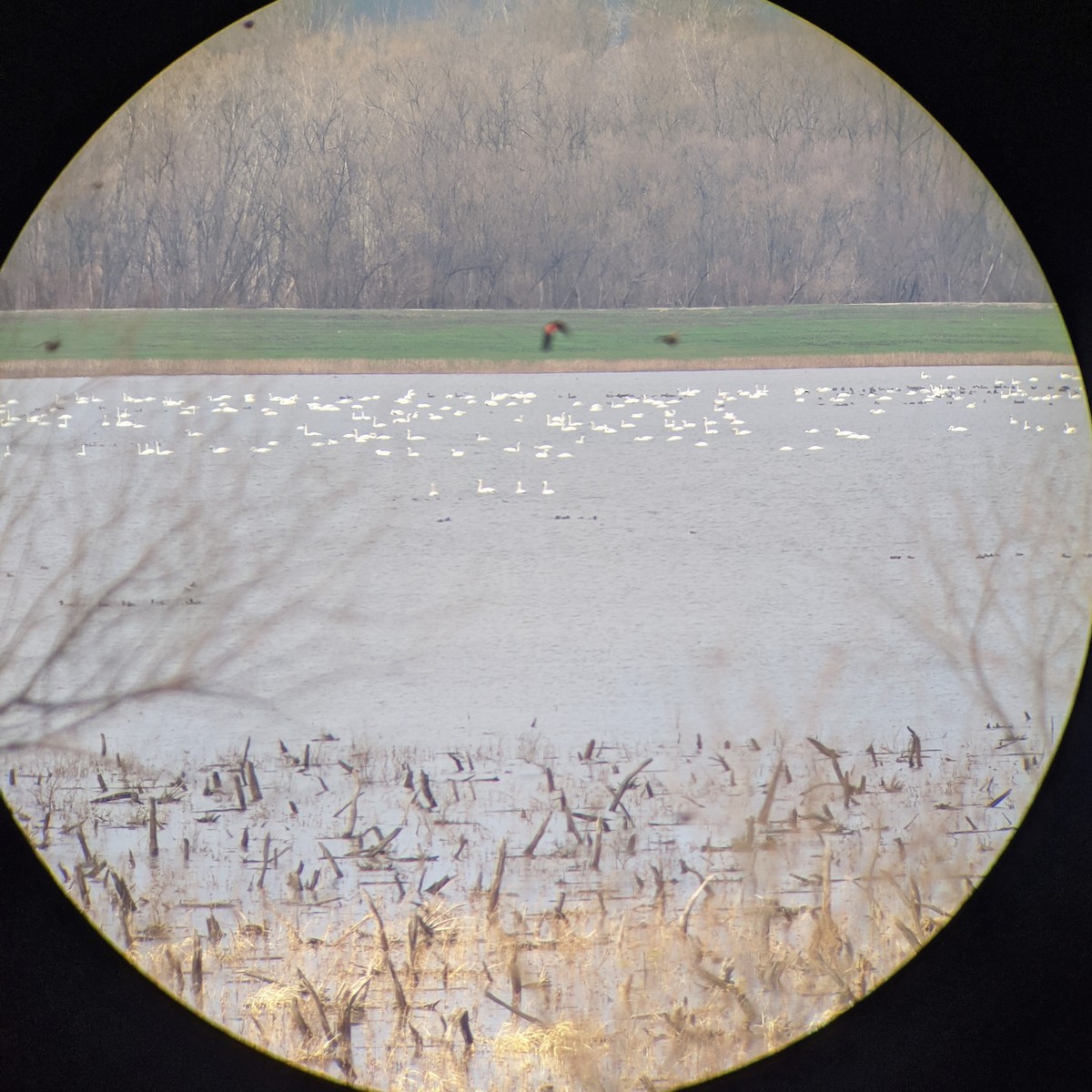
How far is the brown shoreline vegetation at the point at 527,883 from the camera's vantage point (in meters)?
1.37

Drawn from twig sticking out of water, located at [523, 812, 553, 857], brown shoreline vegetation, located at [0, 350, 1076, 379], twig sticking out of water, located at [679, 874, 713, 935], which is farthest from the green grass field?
twig sticking out of water, located at [679, 874, 713, 935]

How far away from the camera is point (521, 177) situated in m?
1.88

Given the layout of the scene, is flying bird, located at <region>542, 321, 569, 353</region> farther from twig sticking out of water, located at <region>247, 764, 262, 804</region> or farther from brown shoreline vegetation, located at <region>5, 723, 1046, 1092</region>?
twig sticking out of water, located at <region>247, 764, 262, 804</region>

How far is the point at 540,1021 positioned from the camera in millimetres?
1373

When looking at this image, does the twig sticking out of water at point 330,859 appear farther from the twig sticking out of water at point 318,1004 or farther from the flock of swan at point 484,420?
the flock of swan at point 484,420

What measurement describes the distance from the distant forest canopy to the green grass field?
4 centimetres

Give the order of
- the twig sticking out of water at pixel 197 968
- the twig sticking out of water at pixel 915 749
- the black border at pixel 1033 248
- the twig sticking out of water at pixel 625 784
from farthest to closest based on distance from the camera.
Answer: the twig sticking out of water at pixel 915 749
the twig sticking out of water at pixel 625 784
the twig sticking out of water at pixel 197 968
the black border at pixel 1033 248

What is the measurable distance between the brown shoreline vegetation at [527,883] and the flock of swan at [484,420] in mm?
665

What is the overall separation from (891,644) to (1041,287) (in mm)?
1209

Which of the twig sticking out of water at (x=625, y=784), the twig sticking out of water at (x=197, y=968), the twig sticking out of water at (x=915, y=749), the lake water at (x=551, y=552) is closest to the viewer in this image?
the twig sticking out of water at (x=197, y=968)

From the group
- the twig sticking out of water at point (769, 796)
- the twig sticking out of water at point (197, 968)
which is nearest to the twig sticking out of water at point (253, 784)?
the twig sticking out of water at point (197, 968)

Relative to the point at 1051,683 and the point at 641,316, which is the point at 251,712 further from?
the point at 1051,683

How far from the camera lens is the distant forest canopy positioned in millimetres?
1709

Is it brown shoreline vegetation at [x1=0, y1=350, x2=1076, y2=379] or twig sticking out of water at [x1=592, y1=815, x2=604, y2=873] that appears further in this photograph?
brown shoreline vegetation at [x1=0, y1=350, x2=1076, y2=379]
